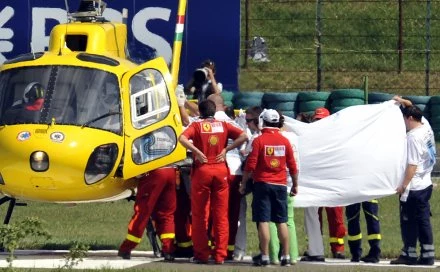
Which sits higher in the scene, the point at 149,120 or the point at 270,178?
the point at 149,120

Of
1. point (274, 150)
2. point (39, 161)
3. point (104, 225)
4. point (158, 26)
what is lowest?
point (104, 225)

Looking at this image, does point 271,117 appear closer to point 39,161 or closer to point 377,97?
point 39,161

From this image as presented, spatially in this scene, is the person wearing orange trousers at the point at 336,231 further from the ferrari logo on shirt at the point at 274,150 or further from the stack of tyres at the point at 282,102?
the stack of tyres at the point at 282,102

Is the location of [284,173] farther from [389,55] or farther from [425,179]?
[389,55]

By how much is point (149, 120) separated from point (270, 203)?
1.81m

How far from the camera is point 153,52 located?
2630 cm

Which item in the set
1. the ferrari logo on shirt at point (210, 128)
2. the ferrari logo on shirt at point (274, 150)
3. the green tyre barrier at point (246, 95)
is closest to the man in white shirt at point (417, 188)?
the ferrari logo on shirt at point (274, 150)

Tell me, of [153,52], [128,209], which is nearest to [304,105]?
[153,52]

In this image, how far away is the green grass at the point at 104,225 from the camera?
61.9 feet

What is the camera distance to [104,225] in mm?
22078

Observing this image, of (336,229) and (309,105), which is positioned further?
(309,105)

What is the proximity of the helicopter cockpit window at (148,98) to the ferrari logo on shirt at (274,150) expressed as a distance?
1.53 m

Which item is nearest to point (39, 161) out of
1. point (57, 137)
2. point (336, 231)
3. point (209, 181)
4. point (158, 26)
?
point (57, 137)

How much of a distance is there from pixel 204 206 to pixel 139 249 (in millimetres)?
2572
